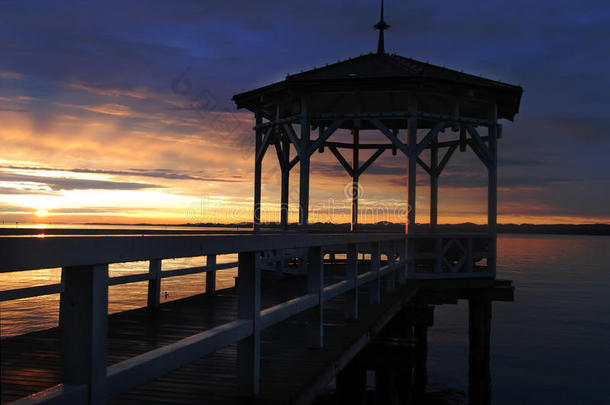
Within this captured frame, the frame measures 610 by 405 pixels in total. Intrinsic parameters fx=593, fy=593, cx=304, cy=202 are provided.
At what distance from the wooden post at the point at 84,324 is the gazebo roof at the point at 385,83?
11.8 metres

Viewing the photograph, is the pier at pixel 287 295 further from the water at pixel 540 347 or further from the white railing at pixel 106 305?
the water at pixel 540 347

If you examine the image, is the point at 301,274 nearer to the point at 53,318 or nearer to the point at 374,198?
the point at 374,198

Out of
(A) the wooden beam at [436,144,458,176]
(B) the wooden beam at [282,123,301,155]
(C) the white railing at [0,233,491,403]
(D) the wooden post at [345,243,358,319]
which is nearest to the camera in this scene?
(C) the white railing at [0,233,491,403]

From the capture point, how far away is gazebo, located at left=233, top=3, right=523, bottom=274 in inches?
533

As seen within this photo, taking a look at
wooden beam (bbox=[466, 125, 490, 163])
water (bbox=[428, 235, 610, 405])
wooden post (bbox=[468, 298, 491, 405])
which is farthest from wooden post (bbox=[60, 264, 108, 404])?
water (bbox=[428, 235, 610, 405])

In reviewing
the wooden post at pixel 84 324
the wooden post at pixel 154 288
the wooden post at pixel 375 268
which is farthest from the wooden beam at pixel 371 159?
the wooden post at pixel 84 324

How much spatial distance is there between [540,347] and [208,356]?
27.0m

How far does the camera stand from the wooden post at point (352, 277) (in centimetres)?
732

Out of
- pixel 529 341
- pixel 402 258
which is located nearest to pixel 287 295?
pixel 402 258

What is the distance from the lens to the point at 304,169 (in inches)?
551

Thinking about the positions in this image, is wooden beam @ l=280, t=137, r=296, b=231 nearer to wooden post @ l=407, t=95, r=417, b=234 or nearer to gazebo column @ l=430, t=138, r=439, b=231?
wooden post @ l=407, t=95, r=417, b=234

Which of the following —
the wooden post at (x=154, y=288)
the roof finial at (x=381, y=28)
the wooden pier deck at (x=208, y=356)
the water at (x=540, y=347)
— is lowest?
the water at (x=540, y=347)

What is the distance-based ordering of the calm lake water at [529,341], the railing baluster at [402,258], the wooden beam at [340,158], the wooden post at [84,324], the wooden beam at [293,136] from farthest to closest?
1. the calm lake water at [529,341]
2. the wooden beam at [340,158]
3. the wooden beam at [293,136]
4. the railing baluster at [402,258]
5. the wooden post at [84,324]

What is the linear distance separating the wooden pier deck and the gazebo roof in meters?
5.57
